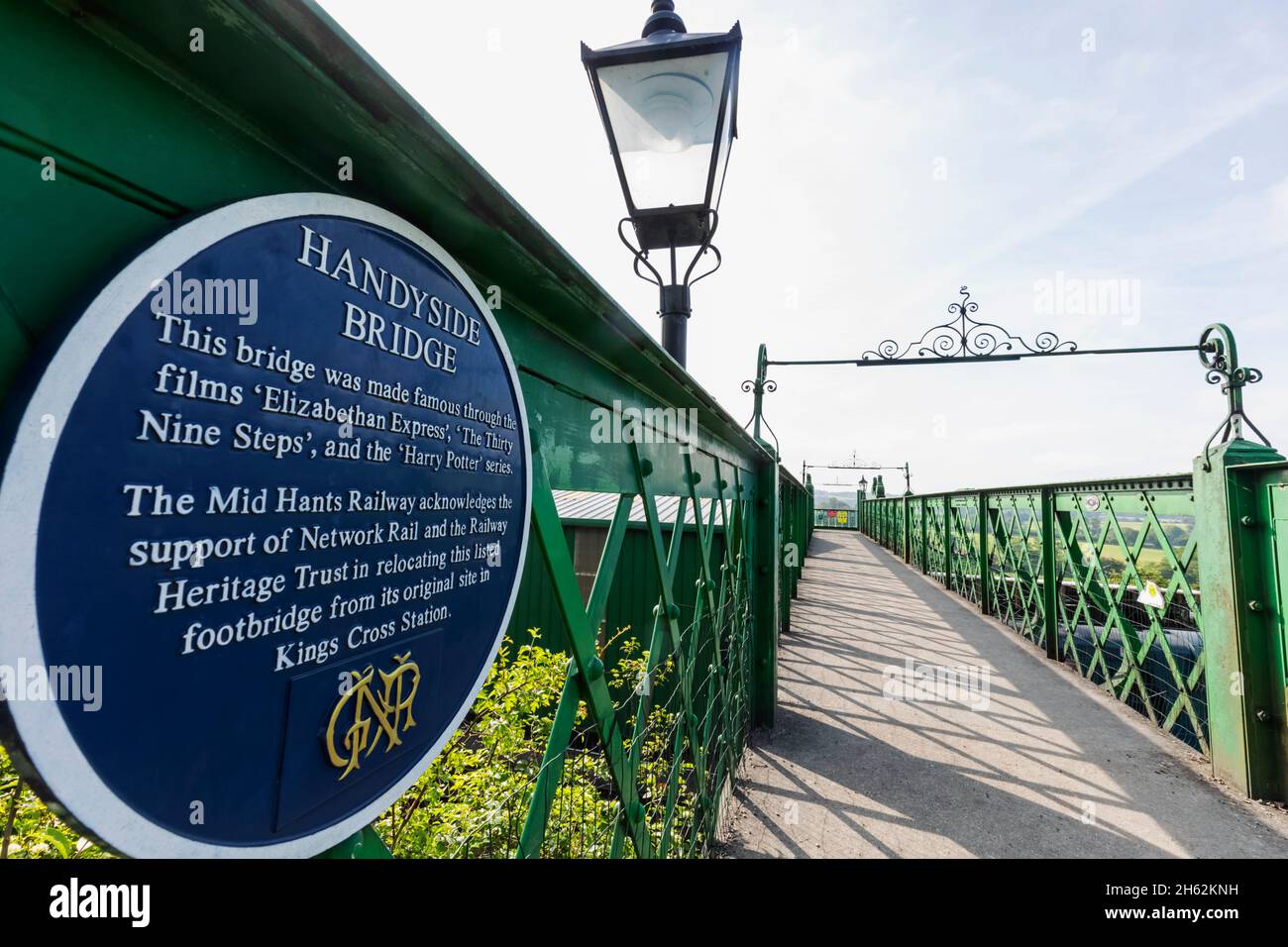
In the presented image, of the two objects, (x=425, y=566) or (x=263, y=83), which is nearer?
(x=263, y=83)

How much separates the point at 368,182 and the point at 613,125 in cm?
226

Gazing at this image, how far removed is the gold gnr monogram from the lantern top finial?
121 inches

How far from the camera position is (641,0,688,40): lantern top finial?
2.74m

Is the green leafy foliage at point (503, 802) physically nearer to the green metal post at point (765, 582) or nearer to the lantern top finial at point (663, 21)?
the green metal post at point (765, 582)

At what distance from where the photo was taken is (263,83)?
67 cm

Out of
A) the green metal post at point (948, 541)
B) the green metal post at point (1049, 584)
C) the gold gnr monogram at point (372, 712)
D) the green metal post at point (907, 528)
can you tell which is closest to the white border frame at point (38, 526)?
the gold gnr monogram at point (372, 712)

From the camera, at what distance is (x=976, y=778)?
415 centimetres

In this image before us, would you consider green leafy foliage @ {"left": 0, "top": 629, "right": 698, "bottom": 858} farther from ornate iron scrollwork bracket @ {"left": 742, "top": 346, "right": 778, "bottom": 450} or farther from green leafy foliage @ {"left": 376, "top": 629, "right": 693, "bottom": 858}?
ornate iron scrollwork bracket @ {"left": 742, "top": 346, "right": 778, "bottom": 450}

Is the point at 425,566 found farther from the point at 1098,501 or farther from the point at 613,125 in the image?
the point at 1098,501

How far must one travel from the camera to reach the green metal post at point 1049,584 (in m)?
7.10

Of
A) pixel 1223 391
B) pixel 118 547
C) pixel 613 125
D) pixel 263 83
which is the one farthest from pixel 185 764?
pixel 1223 391

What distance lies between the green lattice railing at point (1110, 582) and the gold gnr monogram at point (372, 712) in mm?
5929

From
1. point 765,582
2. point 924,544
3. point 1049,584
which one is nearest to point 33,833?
point 765,582

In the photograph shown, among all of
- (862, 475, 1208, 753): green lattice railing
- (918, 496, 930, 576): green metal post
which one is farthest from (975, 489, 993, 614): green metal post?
(918, 496, 930, 576): green metal post
